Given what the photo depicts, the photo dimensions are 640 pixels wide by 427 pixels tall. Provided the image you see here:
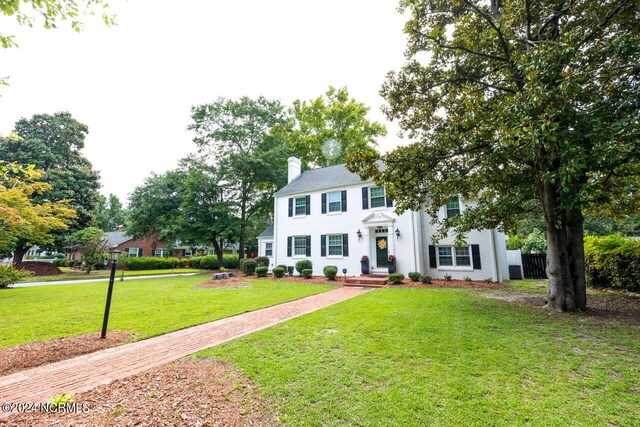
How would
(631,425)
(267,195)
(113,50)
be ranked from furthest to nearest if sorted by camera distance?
(267,195) < (113,50) < (631,425)

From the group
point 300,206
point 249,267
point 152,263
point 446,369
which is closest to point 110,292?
point 446,369

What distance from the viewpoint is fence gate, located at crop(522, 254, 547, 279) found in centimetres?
1441

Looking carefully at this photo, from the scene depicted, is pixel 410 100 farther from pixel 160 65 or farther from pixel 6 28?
pixel 6 28

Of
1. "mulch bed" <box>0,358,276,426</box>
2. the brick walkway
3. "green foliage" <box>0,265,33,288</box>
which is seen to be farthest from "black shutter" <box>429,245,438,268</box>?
"green foliage" <box>0,265,33,288</box>

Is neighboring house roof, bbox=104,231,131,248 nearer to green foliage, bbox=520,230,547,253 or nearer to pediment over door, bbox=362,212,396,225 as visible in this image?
pediment over door, bbox=362,212,396,225

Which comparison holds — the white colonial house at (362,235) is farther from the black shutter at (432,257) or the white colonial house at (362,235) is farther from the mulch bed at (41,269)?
the mulch bed at (41,269)

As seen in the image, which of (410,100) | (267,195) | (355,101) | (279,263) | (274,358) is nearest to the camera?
(274,358)

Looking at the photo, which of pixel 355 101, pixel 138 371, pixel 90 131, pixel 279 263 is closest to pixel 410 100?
pixel 138 371

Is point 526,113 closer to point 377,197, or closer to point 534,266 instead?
point 377,197

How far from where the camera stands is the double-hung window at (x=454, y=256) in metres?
13.7

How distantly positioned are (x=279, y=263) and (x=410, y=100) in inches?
520

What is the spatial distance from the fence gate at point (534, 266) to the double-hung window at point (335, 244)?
10.3 m

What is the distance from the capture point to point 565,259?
7336 mm

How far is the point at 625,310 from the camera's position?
696 centimetres
